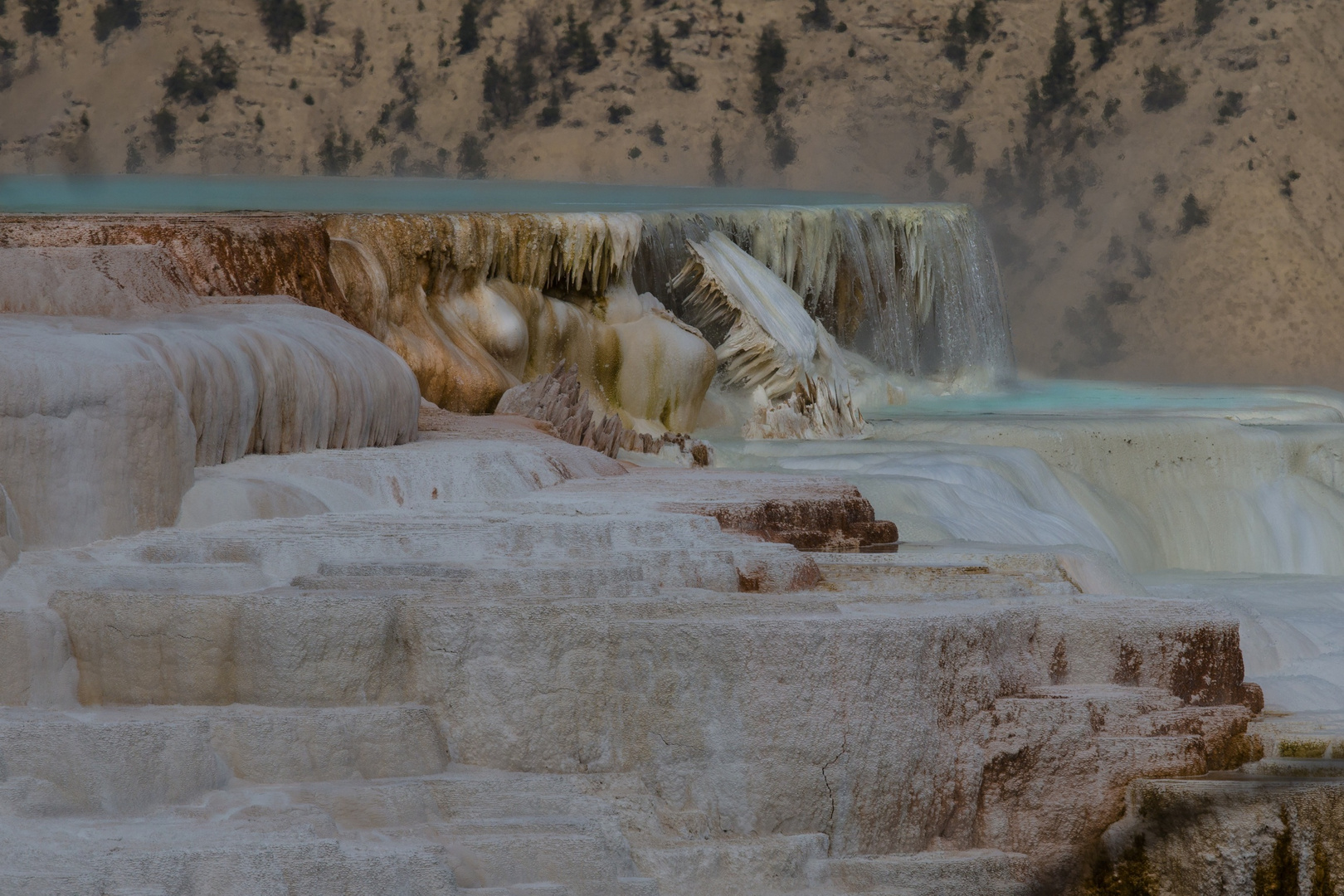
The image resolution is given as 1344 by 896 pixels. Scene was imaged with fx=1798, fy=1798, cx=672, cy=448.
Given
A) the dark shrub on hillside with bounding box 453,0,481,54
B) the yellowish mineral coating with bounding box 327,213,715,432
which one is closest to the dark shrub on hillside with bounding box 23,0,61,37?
the dark shrub on hillside with bounding box 453,0,481,54

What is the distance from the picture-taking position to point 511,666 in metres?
4.03

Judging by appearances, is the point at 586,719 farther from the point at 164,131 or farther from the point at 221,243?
the point at 164,131

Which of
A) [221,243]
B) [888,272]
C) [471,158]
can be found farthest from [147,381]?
[471,158]

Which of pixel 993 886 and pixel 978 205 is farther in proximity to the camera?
pixel 978 205

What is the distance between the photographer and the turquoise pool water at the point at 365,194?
15562 mm

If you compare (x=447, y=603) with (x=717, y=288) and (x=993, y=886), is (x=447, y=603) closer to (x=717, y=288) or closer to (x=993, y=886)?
(x=993, y=886)

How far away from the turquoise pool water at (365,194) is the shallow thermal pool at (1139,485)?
432 cm

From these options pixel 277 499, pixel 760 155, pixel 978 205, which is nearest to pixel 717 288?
pixel 277 499

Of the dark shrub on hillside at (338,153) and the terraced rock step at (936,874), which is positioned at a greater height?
the terraced rock step at (936,874)

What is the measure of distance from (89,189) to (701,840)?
60.6ft

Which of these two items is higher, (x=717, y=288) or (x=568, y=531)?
(x=568, y=531)

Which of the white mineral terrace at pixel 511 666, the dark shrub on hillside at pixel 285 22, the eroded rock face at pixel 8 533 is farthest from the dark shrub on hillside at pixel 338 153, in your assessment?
the eroded rock face at pixel 8 533

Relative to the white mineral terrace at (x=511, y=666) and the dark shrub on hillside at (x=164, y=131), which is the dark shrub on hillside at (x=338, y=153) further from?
the white mineral terrace at (x=511, y=666)

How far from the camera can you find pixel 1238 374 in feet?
70.8
